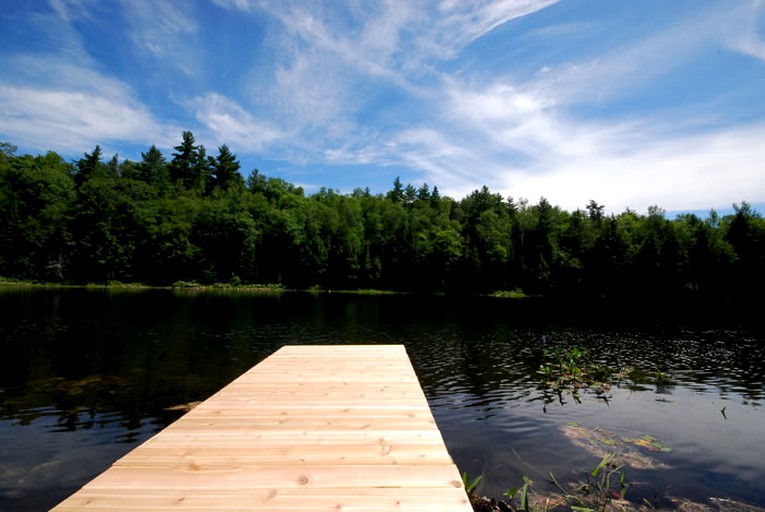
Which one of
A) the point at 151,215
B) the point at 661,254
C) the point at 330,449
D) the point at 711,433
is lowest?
the point at 711,433

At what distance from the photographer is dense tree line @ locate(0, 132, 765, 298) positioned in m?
56.8

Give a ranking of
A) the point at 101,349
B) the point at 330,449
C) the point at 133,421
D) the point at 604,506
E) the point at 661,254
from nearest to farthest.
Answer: the point at 330,449
the point at 604,506
the point at 133,421
the point at 101,349
the point at 661,254

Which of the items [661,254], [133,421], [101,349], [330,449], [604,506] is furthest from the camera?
[661,254]

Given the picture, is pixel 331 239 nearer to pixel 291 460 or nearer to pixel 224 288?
pixel 224 288

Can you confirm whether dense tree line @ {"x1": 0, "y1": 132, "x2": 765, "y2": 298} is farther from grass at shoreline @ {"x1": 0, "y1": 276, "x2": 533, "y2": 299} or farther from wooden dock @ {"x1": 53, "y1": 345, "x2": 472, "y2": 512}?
wooden dock @ {"x1": 53, "y1": 345, "x2": 472, "y2": 512}

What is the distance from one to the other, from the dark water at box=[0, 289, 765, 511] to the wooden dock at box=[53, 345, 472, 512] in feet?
10.7

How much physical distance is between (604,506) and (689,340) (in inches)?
859

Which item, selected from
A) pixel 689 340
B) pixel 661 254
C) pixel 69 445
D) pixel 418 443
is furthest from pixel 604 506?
pixel 661 254

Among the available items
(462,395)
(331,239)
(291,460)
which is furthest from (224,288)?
(291,460)

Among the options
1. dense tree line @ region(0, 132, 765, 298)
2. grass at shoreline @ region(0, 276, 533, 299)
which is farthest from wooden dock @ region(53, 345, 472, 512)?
dense tree line @ region(0, 132, 765, 298)

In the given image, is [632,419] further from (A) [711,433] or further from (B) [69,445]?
(B) [69,445]

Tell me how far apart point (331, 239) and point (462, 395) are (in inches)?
2510

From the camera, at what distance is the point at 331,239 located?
73.8 m

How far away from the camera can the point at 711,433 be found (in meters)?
9.04
